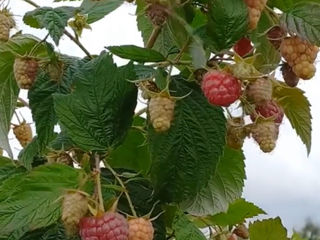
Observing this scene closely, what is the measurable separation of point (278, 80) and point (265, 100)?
13 centimetres

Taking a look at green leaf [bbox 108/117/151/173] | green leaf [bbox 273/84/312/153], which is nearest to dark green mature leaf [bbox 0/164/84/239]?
green leaf [bbox 108/117/151/173]

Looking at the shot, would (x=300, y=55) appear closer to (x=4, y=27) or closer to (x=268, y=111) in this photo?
(x=268, y=111)

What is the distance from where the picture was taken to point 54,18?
114cm

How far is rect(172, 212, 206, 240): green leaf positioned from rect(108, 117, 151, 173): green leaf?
0.37 ft

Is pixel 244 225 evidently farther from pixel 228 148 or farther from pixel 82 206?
pixel 82 206

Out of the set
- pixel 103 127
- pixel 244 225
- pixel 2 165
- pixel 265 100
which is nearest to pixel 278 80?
pixel 265 100

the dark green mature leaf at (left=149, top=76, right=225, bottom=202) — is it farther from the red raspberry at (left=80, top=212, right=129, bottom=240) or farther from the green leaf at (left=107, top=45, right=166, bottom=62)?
the red raspberry at (left=80, top=212, right=129, bottom=240)

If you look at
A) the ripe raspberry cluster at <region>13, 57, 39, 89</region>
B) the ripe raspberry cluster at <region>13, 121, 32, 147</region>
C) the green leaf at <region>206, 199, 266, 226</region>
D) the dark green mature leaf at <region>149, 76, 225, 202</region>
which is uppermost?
the ripe raspberry cluster at <region>13, 57, 39, 89</region>

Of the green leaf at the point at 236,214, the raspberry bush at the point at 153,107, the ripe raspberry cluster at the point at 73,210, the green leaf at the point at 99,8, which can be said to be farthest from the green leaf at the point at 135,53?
the green leaf at the point at 236,214

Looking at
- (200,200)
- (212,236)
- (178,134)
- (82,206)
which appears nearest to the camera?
(82,206)

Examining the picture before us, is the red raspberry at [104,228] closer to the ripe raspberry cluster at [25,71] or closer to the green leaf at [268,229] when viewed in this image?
the ripe raspberry cluster at [25,71]

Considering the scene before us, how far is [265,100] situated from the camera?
1.07m

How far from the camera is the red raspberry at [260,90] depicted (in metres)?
1.06

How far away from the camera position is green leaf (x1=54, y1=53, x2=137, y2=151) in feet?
3.65
